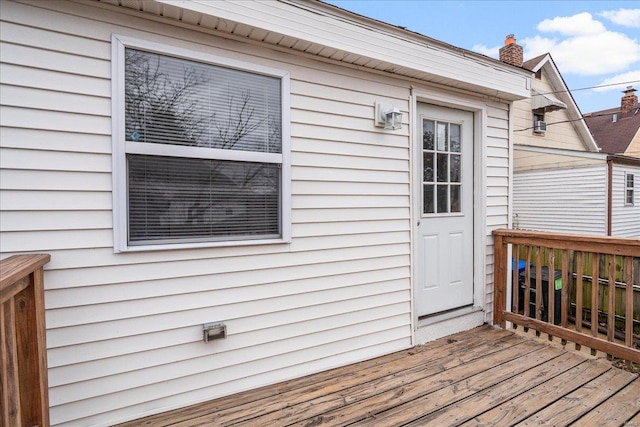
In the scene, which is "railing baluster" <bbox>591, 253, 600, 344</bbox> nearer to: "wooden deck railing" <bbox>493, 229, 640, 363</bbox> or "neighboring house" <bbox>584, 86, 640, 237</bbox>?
"wooden deck railing" <bbox>493, 229, 640, 363</bbox>

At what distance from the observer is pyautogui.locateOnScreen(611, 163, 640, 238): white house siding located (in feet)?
28.4

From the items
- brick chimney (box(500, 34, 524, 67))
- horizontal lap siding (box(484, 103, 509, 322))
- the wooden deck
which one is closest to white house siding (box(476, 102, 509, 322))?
horizontal lap siding (box(484, 103, 509, 322))

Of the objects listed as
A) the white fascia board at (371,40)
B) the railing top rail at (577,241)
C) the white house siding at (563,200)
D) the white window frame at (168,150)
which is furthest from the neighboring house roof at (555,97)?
the white window frame at (168,150)

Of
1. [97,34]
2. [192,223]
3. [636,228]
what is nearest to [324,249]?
[192,223]

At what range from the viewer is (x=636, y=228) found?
9.68 meters

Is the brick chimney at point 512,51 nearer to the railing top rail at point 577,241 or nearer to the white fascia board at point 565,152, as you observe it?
the white fascia board at point 565,152

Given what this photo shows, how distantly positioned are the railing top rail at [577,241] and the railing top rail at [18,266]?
11.4 feet

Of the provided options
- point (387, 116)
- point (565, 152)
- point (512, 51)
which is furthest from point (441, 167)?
point (512, 51)

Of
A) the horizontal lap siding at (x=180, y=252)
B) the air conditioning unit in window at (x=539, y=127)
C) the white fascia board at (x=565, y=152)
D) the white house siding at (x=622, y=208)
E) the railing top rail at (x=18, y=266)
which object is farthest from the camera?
the air conditioning unit in window at (x=539, y=127)

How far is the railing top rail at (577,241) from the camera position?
2.46m

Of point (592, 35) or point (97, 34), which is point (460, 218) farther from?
point (592, 35)

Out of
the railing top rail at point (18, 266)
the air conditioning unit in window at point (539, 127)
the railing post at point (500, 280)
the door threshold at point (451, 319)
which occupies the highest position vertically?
the air conditioning unit in window at point (539, 127)

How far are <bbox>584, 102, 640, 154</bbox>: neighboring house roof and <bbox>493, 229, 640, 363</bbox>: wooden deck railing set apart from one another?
40.8 feet

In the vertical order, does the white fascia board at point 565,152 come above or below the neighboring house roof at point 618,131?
below
